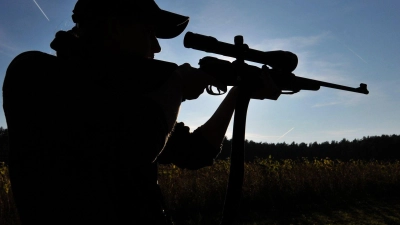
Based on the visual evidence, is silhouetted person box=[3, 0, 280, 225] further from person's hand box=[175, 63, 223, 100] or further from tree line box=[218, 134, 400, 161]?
tree line box=[218, 134, 400, 161]

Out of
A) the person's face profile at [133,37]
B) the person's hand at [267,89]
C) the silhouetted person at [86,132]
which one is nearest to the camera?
the silhouetted person at [86,132]

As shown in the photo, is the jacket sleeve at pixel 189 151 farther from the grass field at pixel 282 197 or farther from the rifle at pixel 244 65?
the grass field at pixel 282 197

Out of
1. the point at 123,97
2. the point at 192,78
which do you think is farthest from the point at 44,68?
the point at 192,78

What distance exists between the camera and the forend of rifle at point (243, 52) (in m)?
2.55

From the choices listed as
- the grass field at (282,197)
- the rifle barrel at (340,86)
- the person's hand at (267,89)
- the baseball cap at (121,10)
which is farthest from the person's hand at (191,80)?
the grass field at (282,197)

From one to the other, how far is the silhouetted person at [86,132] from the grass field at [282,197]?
7.34 meters

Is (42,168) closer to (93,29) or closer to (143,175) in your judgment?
(143,175)

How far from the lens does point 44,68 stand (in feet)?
4.92

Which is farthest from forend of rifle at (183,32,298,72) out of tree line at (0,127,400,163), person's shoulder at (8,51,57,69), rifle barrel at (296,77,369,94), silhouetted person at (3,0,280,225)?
tree line at (0,127,400,163)

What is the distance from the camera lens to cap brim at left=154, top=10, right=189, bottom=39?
2043mm

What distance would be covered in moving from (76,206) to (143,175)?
330 millimetres

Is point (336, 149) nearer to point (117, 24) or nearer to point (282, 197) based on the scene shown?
point (282, 197)

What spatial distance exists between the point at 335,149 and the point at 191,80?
91387 millimetres

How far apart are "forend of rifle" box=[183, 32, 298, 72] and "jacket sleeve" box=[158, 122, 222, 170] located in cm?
66
